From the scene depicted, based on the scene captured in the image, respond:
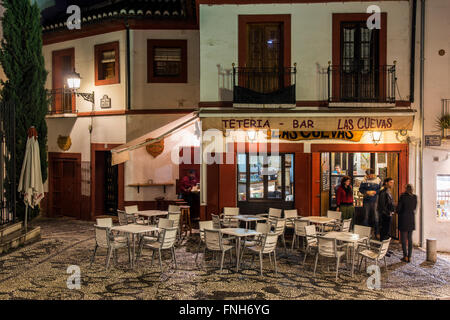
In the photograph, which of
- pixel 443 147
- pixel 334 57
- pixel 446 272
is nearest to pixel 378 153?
pixel 443 147

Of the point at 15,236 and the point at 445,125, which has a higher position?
the point at 445,125

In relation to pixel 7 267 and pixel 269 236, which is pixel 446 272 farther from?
pixel 7 267

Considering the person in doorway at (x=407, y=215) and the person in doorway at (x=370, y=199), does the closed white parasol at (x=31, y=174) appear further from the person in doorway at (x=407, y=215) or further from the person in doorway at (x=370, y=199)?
the person in doorway at (x=407, y=215)

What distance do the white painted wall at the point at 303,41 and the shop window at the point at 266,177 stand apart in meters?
2.03

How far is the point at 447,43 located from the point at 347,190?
512 centimetres

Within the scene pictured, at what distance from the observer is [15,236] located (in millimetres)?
12945

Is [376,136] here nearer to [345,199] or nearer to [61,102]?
[345,199]

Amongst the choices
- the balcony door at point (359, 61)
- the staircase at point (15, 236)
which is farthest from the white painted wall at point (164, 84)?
the staircase at point (15, 236)

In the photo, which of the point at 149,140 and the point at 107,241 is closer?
the point at 107,241

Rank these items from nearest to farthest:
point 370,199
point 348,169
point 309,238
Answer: point 309,238 < point 370,199 < point 348,169

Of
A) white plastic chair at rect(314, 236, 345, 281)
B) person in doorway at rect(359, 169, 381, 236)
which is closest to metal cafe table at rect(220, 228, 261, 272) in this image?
white plastic chair at rect(314, 236, 345, 281)

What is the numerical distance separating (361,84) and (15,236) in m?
10.7

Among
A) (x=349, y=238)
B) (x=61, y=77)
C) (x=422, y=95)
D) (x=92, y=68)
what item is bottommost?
(x=349, y=238)

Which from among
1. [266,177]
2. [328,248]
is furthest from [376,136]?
[328,248]
